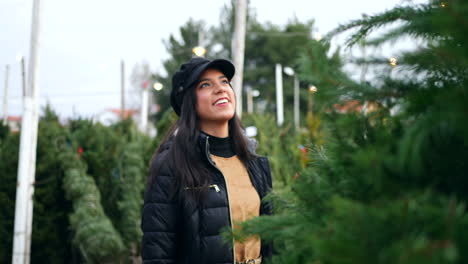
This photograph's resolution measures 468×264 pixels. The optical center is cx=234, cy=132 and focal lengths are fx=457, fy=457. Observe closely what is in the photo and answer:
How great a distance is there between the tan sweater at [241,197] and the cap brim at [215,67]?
0.42 meters

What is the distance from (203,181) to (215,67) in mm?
655

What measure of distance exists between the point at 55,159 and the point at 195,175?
12.6 ft

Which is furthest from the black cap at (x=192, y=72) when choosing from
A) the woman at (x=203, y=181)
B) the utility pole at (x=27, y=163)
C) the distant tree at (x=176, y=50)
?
the distant tree at (x=176, y=50)

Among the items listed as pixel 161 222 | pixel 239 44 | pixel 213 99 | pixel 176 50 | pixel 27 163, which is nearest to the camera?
pixel 161 222

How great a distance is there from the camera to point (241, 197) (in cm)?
226

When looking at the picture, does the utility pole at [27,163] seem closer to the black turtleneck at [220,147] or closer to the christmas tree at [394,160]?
the black turtleneck at [220,147]

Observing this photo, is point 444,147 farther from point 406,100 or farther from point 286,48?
point 286,48

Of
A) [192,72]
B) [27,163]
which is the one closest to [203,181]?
[192,72]

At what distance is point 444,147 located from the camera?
2.43 ft

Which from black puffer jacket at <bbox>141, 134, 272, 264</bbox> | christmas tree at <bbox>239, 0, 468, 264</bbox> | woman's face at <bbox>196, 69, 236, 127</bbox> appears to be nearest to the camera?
christmas tree at <bbox>239, 0, 468, 264</bbox>

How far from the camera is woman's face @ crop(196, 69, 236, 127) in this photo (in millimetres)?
2395

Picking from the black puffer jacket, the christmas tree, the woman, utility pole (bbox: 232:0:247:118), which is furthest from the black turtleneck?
utility pole (bbox: 232:0:247:118)

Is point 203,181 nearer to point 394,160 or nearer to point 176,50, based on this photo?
point 394,160

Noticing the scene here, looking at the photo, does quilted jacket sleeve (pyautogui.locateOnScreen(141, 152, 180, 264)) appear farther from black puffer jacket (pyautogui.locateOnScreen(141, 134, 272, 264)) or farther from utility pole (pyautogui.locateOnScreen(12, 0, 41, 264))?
utility pole (pyautogui.locateOnScreen(12, 0, 41, 264))
